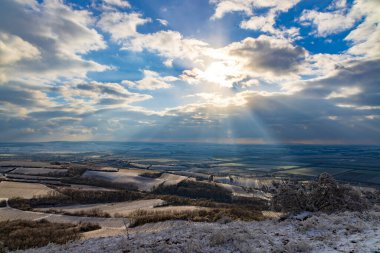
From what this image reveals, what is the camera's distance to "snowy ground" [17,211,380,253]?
1382 cm

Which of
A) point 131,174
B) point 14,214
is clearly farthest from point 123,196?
point 131,174

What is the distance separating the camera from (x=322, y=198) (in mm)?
24750

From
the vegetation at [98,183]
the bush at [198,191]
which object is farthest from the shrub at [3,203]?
A: the bush at [198,191]

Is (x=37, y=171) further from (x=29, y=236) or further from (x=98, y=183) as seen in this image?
(x=29, y=236)

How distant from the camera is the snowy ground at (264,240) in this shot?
13.8m

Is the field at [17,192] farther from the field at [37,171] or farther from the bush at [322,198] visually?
the bush at [322,198]

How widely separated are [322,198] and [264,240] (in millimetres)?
11858

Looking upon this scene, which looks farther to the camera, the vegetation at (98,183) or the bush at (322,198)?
the vegetation at (98,183)

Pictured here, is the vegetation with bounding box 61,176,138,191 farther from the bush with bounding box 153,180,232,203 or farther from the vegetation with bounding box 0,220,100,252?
the vegetation with bounding box 0,220,100,252

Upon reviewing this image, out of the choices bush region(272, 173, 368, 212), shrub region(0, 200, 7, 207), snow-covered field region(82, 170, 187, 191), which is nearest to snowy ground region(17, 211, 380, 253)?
bush region(272, 173, 368, 212)

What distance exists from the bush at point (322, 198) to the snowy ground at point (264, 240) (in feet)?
14.5

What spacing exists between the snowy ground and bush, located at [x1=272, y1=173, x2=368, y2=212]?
4432 mm

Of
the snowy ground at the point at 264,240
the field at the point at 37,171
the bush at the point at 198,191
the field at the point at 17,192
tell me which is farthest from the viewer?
the field at the point at 37,171

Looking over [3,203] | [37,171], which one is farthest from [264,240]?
[37,171]
